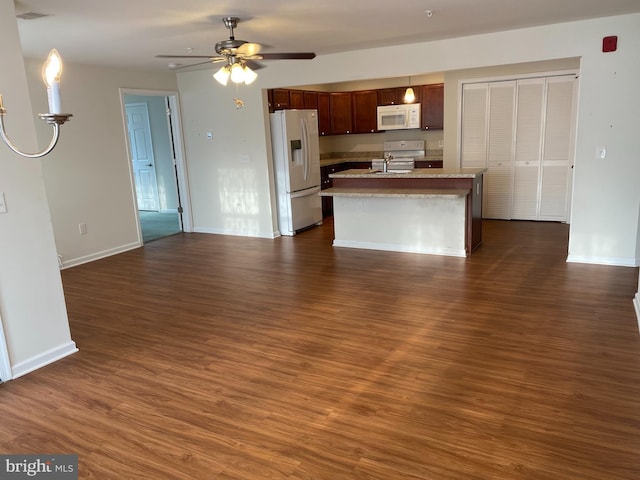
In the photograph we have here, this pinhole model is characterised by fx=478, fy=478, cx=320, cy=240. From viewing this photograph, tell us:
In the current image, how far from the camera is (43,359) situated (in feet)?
10.7

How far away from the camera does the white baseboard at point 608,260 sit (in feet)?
15.6

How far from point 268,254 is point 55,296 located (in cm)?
299

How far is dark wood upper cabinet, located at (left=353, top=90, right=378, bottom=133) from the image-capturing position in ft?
28.2

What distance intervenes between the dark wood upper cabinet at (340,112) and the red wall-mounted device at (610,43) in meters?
4.85

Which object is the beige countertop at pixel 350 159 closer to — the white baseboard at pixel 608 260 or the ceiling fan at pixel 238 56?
the white baseboard at pixel 608 260

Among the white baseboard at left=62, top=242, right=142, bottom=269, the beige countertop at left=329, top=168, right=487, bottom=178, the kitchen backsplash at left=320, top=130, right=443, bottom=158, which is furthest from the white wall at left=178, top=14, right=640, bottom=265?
the white baseboard at left=62, top=242, right=142, bottom=269

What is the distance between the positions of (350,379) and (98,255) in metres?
4.50

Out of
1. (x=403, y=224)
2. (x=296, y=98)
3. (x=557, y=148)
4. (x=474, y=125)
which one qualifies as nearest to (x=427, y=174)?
(x=403, y=224)

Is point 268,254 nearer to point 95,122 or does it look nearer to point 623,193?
point 95,122

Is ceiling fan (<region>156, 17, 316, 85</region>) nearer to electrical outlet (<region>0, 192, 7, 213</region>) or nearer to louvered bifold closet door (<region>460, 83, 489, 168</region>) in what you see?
electrical outlet (<region>0, 192, 7, 213</region>)

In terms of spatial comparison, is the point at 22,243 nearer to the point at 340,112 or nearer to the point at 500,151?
the point at 500,151

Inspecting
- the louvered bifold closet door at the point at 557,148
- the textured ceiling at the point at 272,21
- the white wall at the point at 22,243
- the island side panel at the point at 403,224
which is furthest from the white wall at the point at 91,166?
the louvered bifold closet door at the point at 557,148

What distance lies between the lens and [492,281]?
4.55 m

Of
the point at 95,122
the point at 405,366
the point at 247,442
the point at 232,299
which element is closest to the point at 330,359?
the point at 405,366
